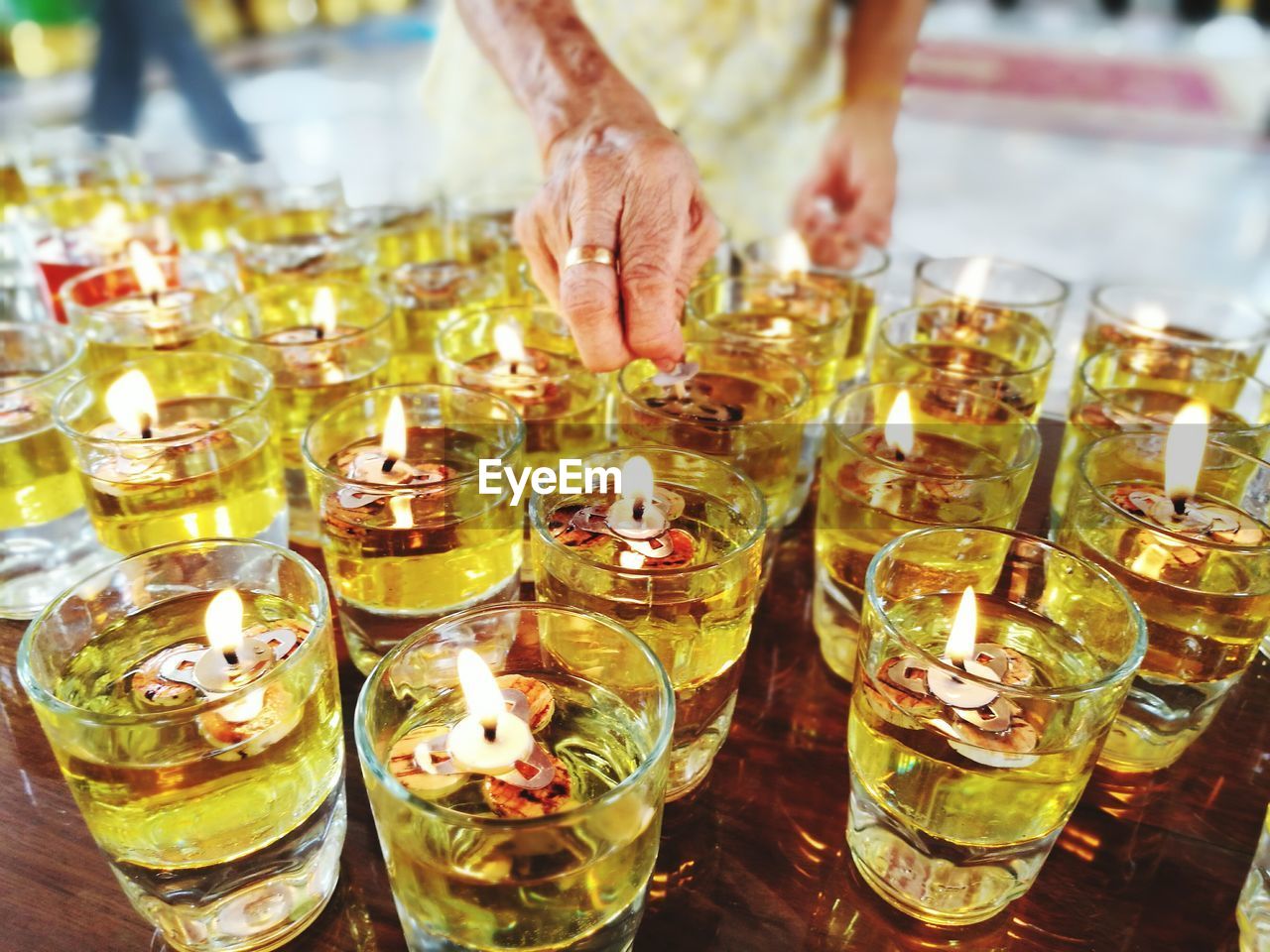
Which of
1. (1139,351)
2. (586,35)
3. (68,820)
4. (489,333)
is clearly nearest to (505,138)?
(586,35)

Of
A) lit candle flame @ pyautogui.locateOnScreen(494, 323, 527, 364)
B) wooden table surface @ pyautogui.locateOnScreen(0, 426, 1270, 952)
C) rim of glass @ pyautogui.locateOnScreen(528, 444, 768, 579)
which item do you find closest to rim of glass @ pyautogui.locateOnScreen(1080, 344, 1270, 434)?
wooden table surface @ pyautogui.locateOnScreen(0, 426, 1270, 952)

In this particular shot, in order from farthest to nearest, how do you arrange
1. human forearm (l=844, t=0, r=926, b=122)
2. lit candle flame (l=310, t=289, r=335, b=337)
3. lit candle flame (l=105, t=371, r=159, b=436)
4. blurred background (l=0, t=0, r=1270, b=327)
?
blurred background (l=0, t=0, r=1270, b=327)
human forearm (l=844, t=0, r=926, b=122)
lit candle flame (l=310, t=289, r=335, b=337)
lit candle flame (l=105, t=371, r=159, b=436)

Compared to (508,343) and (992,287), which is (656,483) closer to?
(508,343)

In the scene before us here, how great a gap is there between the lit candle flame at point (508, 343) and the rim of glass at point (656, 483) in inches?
10.0

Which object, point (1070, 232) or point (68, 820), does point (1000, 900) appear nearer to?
point (68, 820)

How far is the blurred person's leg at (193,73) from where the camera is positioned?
12.4 feet

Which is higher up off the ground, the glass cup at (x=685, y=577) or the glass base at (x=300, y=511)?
the glass cup at (x=685, y=577)

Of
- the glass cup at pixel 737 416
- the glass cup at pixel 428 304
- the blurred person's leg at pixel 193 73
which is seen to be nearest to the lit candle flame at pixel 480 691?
the glass cup at pixel 737 416

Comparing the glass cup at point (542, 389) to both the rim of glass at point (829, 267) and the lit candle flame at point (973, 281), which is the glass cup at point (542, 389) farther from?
the lit candle flame at point (973, 281)

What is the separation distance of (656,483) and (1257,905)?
545 mm

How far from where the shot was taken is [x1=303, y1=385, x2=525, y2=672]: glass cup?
2.84ft

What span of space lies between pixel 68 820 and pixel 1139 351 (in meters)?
1.18

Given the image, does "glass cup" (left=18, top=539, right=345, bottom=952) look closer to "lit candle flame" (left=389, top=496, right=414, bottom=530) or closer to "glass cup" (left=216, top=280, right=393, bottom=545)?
"lit candle flame" (left=389, top=496, right=414, bottom=530)

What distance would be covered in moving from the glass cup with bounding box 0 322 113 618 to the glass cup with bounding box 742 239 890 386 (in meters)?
0.88
